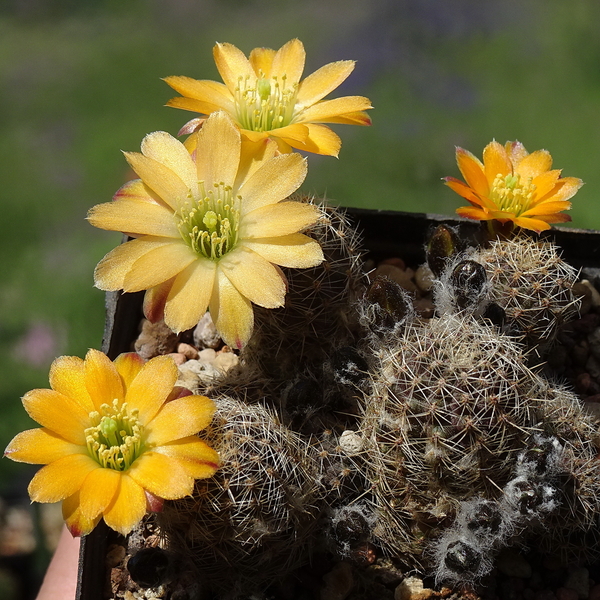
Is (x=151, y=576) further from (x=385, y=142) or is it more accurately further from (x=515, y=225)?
(x=385, y=142)

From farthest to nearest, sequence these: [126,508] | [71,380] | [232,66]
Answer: [232,66] → [71,380] → [126,508]

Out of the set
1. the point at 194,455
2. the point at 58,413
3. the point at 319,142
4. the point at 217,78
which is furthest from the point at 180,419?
the point at 217,78

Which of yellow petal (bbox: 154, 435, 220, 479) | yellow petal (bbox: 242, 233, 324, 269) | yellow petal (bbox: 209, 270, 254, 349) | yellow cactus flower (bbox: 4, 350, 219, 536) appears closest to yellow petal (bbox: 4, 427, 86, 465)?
yellow cactus flower (bbox: 4, 350, 219, 536)

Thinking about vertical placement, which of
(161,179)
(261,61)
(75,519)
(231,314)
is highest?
(261,61)

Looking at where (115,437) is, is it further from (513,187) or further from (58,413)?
(513,187)

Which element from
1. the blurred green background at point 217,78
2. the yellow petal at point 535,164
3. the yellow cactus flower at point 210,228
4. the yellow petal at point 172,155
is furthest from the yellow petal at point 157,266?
the blurred green background at point 217,78

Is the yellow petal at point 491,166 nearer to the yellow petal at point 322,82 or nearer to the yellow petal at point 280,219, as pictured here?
the yellow petal at point 322,82
